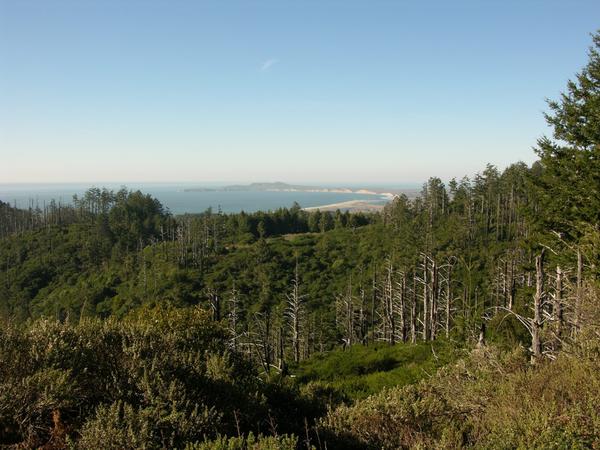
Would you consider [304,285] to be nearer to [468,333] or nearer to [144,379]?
[468,333]

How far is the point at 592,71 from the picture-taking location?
1953 cm

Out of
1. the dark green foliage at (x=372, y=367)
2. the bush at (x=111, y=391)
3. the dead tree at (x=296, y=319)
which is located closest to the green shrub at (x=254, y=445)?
the bush at (x=111, y=391)

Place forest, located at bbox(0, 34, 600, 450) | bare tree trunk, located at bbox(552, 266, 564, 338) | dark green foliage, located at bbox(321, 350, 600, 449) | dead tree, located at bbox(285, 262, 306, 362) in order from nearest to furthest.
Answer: dark green foliage, located at bbox(321, 350, 600, 449)
forest, located at bbox(0, 34, 600, 450)
bare tree trunk, located at bbox(552, 266, 564, 338)
dead tree, located at bbox(285, 262, 306, 362)

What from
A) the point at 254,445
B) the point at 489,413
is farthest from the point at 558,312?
the point at 254,445

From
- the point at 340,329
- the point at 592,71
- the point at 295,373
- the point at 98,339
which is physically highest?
the point at 592,71

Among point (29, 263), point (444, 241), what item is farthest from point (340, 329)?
point (29, 263)

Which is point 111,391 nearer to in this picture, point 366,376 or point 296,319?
point 366,376

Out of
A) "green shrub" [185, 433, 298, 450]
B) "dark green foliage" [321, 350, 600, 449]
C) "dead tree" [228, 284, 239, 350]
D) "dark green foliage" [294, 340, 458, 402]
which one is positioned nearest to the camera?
"green shrub" [185, 433, 298, 450]

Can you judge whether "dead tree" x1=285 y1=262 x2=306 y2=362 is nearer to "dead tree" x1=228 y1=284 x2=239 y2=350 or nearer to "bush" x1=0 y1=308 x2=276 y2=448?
"dead tree" x1=228 y1=284 x2=239 y2=350

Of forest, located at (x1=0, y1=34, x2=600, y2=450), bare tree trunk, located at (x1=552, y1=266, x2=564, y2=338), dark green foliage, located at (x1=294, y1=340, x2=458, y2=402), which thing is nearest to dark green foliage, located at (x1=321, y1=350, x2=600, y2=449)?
forest, located at (x1=0, y1=34, x2=600, y2=450)

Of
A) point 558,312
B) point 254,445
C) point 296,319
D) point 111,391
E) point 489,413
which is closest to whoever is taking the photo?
point 254,445

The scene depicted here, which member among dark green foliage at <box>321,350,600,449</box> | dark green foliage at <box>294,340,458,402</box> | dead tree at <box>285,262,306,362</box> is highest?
dark green foliage at <box>321,350,600,449</box>

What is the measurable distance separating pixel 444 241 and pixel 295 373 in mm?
56839

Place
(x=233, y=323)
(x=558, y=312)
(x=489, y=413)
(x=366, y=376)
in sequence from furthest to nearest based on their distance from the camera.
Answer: (x=233, y=323), (x=366, y=376), (x=558, y=312), (x=489, y=413)
